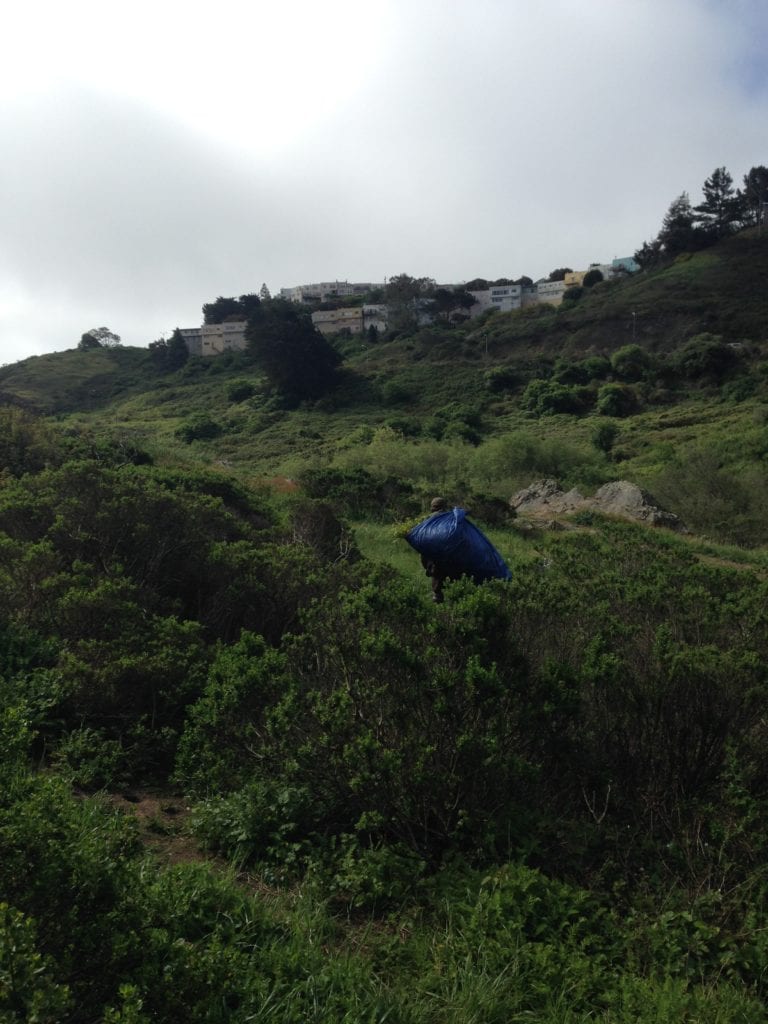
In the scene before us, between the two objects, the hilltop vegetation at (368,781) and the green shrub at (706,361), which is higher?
the green shrub at (706,361)

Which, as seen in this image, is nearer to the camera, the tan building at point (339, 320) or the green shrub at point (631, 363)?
the green shrub at point (631, 363)

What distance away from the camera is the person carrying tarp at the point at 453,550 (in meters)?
5.92

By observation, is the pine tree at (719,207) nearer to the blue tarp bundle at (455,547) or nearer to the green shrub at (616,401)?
the green shrub at (616,401)

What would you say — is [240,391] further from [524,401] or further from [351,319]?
[351,319]

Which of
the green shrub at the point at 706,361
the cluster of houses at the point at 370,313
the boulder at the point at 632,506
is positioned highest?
the cluster of houses at the point at 370,313

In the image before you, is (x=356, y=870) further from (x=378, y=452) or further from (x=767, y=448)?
(x=767, y=448)

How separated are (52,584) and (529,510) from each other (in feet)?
47.2

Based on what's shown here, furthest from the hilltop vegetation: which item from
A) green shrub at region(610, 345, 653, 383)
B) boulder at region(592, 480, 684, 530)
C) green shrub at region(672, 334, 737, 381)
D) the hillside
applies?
green shrub at region(610, 345, 653, 383)

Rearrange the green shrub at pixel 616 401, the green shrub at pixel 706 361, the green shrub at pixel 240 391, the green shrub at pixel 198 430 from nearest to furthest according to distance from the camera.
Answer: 1. the green shrub at pixel 198 430
2. the green shrub at pixel 616 401
3. the green shrub at pixel 706 361
4. the green shrub at pixel 240 391

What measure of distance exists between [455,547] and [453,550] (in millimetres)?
30

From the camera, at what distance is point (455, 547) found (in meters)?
5.91

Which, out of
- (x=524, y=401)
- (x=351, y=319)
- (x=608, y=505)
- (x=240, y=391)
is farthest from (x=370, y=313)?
(x=608, y=505)

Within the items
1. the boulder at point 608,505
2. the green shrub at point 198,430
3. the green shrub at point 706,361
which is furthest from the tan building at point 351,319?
the boulder at point 608,505

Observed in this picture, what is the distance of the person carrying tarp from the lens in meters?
5.92
